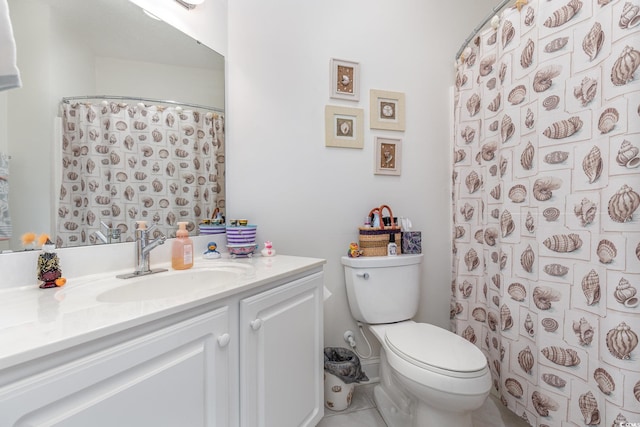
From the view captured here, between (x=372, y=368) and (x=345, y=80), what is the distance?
172 centimetres

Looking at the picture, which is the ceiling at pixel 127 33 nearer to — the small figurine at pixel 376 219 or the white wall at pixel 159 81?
the white wall at pixel 159 81

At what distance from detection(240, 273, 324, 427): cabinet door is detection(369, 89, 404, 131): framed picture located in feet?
3.37

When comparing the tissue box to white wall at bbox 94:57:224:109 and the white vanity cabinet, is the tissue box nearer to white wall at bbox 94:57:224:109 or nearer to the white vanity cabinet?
the white vanity cabinet

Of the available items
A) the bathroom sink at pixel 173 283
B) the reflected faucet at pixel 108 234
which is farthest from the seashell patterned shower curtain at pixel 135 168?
the bathroom sink at pixel 173 283

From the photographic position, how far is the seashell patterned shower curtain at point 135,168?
0.98 meters

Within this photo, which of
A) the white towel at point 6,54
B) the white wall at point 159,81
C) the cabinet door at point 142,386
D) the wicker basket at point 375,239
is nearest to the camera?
the cabinet door at point 142,386

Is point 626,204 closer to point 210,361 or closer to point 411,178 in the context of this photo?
point 411,178

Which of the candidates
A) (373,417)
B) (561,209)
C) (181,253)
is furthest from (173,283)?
(561,209)

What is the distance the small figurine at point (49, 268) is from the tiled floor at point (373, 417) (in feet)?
4.09

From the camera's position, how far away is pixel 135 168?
1.17m

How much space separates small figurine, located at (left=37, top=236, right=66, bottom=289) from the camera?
2.66 feet

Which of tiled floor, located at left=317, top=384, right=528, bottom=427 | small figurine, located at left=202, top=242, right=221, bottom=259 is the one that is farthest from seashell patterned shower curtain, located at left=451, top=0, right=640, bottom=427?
small figurine, located at left=202, top=242, right=221, bottom=259

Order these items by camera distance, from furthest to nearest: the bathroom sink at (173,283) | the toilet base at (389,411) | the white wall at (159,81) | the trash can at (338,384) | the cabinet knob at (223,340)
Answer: the trash can at (338,384), the toilet base at (389,411), the white wall at (159,81), the bathroom sink at (173,283), the cabinet knob at (223,340)

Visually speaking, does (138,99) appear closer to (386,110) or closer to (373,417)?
(386,110)
